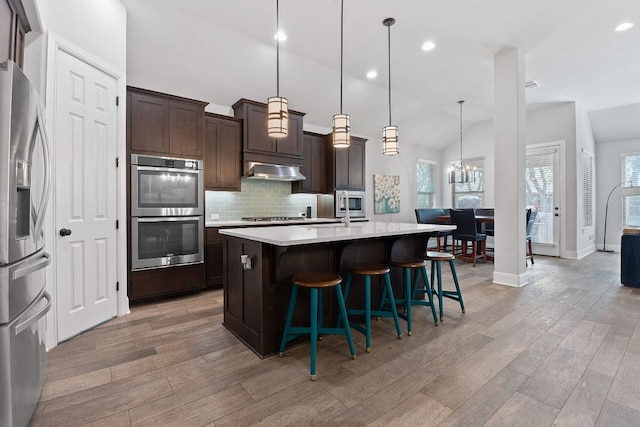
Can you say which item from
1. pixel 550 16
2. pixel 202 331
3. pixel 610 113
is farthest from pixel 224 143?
pixel 610 113

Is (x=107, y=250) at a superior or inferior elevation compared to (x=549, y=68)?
inferior

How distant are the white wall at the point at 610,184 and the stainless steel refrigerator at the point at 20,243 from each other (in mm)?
9783

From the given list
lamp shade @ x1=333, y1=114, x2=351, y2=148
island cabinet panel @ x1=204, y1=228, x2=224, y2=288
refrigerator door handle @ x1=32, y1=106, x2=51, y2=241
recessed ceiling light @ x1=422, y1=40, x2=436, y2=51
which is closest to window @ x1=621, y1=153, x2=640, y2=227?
recessed ceiling light @ x1=422, y1=40, x2=436, y2=51

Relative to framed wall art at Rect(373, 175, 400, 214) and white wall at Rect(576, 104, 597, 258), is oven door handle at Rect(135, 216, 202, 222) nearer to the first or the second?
framed wall art at Rect(373, 175, 400, 214)

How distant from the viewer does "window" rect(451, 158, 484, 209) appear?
7664mm

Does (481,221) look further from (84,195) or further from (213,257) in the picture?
(84,195)

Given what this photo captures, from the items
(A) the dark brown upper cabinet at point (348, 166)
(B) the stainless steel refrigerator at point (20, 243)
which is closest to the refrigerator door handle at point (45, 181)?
(B) the stainless steel refrigerator at point (20, 243)

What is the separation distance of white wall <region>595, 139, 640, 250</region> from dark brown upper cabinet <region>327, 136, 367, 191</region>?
228 inches

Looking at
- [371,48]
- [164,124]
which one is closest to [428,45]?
[371,48]

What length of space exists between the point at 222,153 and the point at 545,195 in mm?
6610

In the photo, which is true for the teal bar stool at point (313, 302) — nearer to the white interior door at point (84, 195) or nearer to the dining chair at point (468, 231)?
the white interior door at point (84, 195)

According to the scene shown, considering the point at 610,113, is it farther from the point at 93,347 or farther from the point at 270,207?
the point at 93,347

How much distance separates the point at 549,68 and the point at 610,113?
128 inches

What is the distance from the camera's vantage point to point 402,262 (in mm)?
2744
